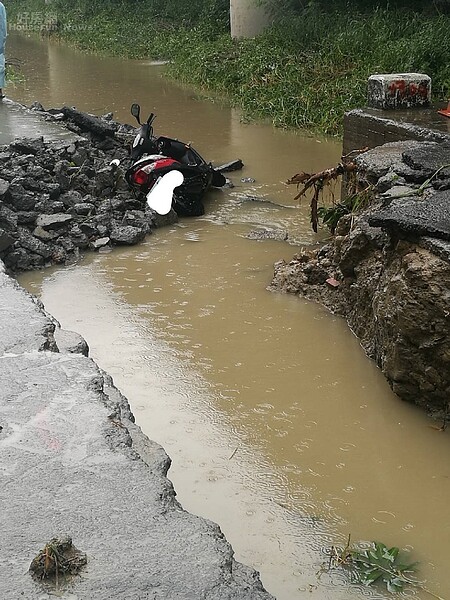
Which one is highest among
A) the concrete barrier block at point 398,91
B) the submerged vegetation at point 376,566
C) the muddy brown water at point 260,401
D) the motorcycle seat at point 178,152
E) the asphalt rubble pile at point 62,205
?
the concrete barrier block at point 398,91

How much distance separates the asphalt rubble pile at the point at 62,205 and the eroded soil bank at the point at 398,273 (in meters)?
1.64

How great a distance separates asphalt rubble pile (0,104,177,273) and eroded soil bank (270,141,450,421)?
5.38ft

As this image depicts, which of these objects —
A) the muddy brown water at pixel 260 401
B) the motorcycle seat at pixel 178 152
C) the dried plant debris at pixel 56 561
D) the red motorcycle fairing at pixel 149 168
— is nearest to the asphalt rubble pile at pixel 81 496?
the dried plant debris at pixel 56 561

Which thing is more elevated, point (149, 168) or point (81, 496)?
point (81, 496)

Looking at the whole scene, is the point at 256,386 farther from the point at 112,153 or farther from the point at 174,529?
the point at 112,153

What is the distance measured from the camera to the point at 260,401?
4.35 metres

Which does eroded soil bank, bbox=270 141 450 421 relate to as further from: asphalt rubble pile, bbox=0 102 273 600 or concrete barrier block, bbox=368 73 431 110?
concrete barrier block, bbox=368 73 431 110

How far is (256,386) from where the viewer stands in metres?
4.50

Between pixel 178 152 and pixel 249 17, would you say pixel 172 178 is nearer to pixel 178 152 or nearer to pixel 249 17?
Result: pixel 178 152

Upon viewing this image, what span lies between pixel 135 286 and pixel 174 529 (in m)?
3.66

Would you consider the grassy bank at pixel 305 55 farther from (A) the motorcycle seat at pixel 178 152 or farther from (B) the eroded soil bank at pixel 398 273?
(B) the eroded soil bank at pixel 398 273

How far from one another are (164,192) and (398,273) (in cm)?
351

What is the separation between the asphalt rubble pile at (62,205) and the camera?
6.44 m

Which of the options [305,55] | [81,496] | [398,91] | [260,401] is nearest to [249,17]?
[305,55]
